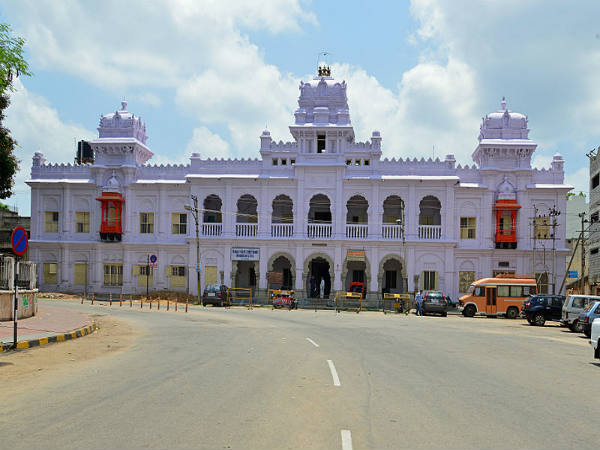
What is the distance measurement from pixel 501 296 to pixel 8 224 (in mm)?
49466

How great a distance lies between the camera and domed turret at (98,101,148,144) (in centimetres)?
5006

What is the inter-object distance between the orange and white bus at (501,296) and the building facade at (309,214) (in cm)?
569

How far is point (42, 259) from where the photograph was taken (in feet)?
163

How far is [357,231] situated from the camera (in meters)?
45.8

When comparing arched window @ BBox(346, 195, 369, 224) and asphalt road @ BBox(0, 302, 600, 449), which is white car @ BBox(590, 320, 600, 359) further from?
arched window @ BBox(346, 195, 369, 224)

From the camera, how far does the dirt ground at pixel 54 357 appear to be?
11289 millimetres

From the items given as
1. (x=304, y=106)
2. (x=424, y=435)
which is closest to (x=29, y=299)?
(x=424, y=435)

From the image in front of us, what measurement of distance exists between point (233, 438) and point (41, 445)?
2.09m

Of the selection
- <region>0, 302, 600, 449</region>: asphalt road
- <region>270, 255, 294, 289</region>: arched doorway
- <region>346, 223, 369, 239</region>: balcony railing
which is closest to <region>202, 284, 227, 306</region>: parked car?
A: <region>270, 255, 294, 289</region>: arched doorway

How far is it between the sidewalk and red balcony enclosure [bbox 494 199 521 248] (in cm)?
3126

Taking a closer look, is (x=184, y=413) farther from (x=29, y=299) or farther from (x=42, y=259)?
(x=42, y=259)

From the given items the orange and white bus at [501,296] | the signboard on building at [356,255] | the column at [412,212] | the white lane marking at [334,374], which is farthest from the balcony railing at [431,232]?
the white lane marking at [334,374]

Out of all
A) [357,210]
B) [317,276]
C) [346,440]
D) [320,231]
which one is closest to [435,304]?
[320,231]

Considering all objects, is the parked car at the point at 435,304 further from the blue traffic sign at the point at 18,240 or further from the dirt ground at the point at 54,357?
the blue traffic sign at the point at 18,240
